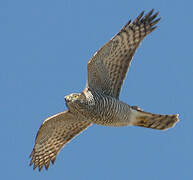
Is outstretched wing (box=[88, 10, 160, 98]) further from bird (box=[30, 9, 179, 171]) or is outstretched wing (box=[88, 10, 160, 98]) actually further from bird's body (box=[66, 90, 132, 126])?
bird's body (box=[66, 90, 132, 126])

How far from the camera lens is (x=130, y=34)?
15.2 metres

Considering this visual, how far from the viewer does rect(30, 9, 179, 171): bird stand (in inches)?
582

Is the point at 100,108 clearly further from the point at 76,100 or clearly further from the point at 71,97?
the point at 71,97

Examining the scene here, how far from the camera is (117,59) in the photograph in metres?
15.2

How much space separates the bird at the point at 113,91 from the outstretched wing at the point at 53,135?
0.05m

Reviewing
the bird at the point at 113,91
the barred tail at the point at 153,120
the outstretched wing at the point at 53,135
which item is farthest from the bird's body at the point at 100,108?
the outstretched wing at the point at 53,135

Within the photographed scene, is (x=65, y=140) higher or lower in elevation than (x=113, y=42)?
lower

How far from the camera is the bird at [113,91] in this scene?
14.8m

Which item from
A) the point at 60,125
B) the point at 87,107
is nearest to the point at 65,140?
the point at 60,125

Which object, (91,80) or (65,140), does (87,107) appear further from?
(65,140)

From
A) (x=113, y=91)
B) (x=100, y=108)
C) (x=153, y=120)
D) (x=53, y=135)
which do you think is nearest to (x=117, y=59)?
(x=113, y=91)

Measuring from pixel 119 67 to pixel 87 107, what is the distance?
128cm

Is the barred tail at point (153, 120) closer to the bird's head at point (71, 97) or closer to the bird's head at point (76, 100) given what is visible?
the bird's head at point (76, 100)

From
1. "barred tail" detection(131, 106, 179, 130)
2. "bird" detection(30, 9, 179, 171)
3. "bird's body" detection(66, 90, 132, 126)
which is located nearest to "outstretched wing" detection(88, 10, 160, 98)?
"bird" detection(30, 9, 179, 171)
